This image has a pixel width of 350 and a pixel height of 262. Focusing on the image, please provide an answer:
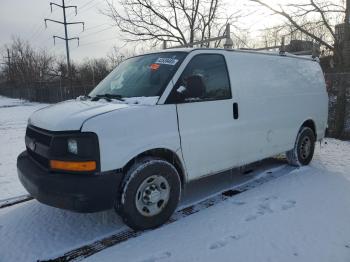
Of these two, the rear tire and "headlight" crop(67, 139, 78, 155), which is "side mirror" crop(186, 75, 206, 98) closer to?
"headlight" crop(67, 139, 78, 155)

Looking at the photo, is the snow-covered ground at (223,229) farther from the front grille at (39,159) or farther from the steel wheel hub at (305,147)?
the steel wheel hub at (305,147)

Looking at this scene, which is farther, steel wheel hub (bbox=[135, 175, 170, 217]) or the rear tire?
the rear tire

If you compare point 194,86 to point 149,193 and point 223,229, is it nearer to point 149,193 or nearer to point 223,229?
point 149,193

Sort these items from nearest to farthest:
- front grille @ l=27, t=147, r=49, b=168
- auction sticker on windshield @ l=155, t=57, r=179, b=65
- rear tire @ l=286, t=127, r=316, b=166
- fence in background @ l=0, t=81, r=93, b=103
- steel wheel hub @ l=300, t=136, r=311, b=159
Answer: front grille @ l=27, t=147, r=49, b=168, auction sticker on windshield @ l=155, t=57, r=179, b=65, rear tire @ l=286, t=127, r=316, b=166, steel wheel hub @ l=300, t=136, r=311, b=159, fence in background @ l=0, t=81, r=93, b=103

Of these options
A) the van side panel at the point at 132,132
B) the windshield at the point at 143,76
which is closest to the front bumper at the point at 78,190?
the van side panel at the point at 132,132

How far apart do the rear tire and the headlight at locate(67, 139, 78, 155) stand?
4.08 metres

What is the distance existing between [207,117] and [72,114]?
1.61 meters

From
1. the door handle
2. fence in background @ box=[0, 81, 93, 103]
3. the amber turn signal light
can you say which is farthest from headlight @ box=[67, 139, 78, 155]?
fence in background @ box=[0, 81, 93, 103]

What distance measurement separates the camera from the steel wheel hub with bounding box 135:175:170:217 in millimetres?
3652

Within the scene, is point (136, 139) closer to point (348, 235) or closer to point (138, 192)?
point (138, 192)

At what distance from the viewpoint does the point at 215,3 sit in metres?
17.4

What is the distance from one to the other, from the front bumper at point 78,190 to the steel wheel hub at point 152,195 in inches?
12.4

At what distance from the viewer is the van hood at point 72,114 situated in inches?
130

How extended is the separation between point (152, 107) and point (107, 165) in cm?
81
